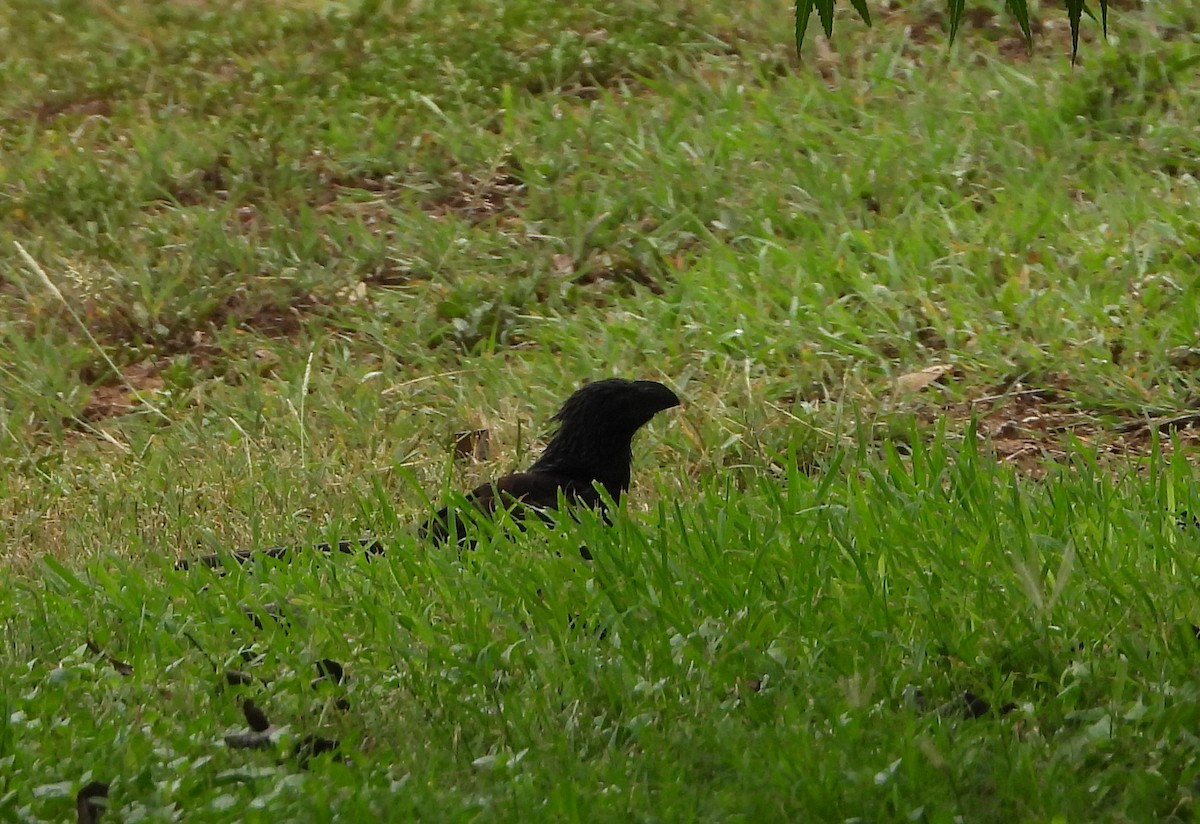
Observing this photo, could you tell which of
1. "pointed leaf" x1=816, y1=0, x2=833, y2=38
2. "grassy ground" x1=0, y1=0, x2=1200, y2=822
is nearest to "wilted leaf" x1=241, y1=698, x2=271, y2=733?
"grassy ground" x1=0, y1=0, x2=1200, y2=822

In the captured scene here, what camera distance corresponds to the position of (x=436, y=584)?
4.91 meters

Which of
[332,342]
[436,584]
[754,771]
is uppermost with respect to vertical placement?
[754,771]

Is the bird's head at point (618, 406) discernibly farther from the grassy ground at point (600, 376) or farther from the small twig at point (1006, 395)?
the small twig at point (1006, 395)

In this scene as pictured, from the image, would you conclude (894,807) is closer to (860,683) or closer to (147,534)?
(860,683)

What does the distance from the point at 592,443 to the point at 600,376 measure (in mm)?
1541

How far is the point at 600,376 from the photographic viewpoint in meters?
7.57

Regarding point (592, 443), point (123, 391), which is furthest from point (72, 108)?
point (592, 443)

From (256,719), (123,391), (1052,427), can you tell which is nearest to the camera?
(256,719)

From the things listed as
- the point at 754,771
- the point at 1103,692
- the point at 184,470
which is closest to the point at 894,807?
the point at 754,771

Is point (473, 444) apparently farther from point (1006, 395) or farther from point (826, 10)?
point (826, 10)

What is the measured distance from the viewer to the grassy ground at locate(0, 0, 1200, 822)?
3.88 meters

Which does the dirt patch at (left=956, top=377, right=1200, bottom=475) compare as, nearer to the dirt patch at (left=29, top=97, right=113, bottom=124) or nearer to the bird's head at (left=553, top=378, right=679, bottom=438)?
the bird's head at (left=553, top=378, right=679, bottom=438)

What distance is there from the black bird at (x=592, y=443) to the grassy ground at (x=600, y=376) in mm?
205

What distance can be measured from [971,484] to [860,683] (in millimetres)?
1199
